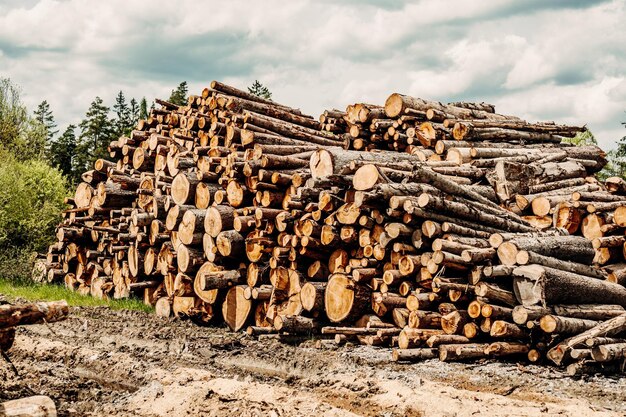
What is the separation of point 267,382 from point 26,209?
1558cm

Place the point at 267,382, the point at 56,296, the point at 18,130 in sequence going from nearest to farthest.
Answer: the point at 267,382
the point at 56,296
the point at 18,130

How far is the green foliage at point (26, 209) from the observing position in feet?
64.6

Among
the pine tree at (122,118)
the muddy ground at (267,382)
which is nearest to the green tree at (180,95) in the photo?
the pine tree at (122,118)

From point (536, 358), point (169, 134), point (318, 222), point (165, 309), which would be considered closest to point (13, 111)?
point (169, 134)

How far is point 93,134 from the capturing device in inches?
1766

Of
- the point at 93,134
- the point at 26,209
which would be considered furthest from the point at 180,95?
the point at 26,209

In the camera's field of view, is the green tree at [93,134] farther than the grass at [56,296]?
Yes

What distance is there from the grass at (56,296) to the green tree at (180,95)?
2819 centimetres

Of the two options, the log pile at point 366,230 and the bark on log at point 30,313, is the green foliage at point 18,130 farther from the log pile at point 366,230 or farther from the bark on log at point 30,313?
the bark on log at point 30,313

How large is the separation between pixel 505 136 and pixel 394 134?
295 centimetres

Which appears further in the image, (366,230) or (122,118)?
(122,118)

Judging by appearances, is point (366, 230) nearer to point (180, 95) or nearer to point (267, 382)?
point (267, 382)

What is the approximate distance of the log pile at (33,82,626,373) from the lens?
8602 mm

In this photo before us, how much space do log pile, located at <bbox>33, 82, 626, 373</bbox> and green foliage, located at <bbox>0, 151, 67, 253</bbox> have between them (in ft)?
11.6
